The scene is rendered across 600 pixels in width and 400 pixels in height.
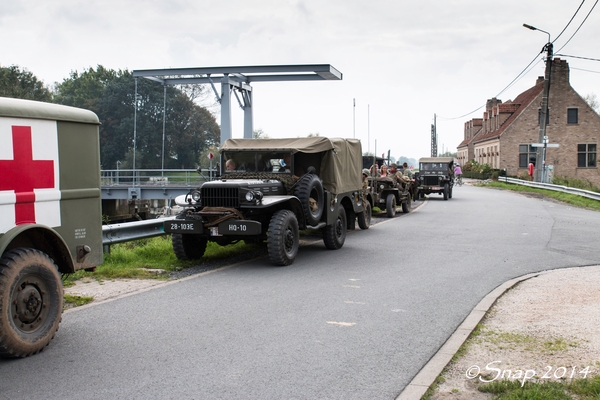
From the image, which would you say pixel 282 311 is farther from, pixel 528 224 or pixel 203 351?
pixel 528 224

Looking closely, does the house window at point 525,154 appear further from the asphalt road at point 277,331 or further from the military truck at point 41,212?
the military truck at point 41,212

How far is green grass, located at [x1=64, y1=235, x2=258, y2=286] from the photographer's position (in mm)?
9359

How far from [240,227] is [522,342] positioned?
528 cm

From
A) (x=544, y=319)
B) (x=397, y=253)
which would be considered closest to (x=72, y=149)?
(x=544, y=319)

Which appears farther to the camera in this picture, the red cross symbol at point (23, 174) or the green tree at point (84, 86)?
the green tree at point (84, 86)

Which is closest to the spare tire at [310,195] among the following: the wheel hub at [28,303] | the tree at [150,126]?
the wheel hub at [28,303]

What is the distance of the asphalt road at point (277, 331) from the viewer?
4785 millimetres

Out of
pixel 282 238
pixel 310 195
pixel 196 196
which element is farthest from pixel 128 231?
pixel 310 195

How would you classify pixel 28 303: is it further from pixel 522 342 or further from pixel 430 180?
pixel 430 180

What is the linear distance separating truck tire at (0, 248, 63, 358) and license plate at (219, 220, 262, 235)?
176 inches

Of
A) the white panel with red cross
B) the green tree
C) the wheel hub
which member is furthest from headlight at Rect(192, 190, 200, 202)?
the green tree

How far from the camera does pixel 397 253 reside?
40.6 ft

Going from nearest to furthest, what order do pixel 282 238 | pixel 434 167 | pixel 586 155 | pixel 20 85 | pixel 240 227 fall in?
pixel 240 227 < pixel 282 238 < pixel 434 167 < pixel 586 155 < pixel 20 85

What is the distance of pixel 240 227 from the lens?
1014 cm
